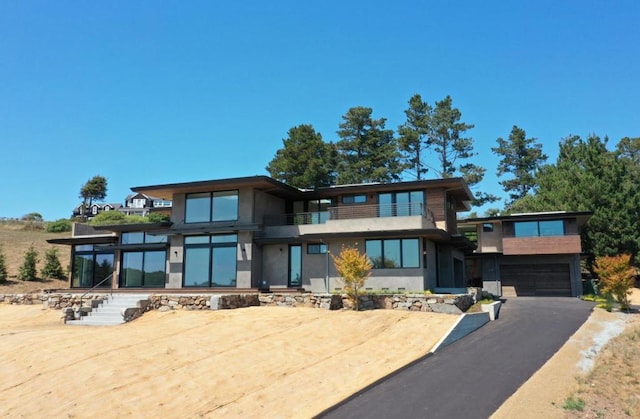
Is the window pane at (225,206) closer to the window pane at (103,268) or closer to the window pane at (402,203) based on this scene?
the window pane at (402,203)

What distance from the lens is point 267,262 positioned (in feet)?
86.1

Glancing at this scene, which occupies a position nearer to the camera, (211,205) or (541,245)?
(211,205)

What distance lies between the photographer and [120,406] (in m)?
9.69

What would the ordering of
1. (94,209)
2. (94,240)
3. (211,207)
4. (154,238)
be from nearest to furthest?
(211,207)
(154,238)
(94,240)
(94,209)

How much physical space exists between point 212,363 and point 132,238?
63.5 ft

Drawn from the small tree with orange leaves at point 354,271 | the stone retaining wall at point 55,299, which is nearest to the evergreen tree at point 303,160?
the stone retaining wall at point 55,299

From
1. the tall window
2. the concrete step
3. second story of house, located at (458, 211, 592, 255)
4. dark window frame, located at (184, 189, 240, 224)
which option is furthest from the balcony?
second story of house, located at (458, 211, 592, 255)

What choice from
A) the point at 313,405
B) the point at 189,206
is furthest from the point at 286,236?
the point at 313,405

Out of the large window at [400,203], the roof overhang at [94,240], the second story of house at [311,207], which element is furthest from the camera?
the roof overhang at [94,240]

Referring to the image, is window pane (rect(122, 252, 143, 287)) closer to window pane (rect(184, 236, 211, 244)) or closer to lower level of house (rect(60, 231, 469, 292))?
lower level of house (rect(60, 231, 469, 292))

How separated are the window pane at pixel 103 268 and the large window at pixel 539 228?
2662 cm

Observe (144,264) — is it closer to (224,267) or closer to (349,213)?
(224,267)

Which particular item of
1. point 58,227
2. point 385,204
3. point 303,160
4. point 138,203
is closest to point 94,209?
point 138,203

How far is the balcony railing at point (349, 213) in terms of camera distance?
973 inches
